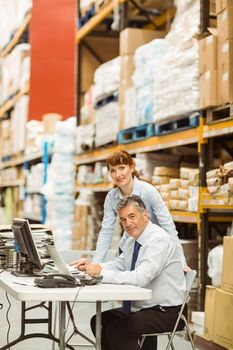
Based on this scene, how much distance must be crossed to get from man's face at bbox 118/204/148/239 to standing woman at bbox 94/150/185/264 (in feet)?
2.73

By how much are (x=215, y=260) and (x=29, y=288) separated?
2720 mm

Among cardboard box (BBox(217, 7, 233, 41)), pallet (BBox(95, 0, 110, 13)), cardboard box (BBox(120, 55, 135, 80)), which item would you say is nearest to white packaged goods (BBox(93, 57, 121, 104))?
cardboard box (BBox(120, 55, 135, 80))

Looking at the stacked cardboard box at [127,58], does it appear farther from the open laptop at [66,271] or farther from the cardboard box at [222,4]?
the open laptop at [66,271]

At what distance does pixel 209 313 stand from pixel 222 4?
9.30ft

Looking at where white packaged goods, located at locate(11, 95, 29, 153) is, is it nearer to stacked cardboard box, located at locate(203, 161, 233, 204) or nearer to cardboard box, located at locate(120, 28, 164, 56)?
cardboard box, located at locate(120, 28, 164, 56)

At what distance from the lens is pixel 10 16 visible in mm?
15055

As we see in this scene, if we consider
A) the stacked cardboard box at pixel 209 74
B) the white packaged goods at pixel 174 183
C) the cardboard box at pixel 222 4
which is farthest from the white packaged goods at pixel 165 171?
the cardboard box at pixel 222 4

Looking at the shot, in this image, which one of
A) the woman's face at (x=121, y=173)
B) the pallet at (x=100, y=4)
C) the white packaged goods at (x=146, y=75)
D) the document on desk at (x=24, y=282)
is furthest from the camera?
the pallet at (x=100, y=4)

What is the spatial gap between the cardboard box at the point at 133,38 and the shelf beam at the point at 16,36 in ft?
15.3

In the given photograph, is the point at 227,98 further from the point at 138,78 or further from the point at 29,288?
the point at 29,288

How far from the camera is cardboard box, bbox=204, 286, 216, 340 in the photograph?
562 centimetres

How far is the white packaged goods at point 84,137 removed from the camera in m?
9.85

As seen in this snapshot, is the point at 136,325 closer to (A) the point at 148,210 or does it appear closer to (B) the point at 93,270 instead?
(B) the point at 93,270

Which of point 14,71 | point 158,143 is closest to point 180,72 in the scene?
point 158,143
